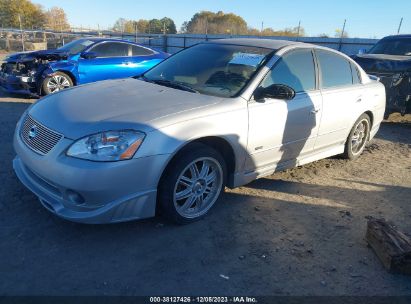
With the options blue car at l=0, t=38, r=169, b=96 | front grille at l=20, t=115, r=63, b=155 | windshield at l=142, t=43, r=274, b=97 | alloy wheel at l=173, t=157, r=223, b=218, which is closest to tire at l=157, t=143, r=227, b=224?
alloy wheel at l=173, t=157, r=223, b=218

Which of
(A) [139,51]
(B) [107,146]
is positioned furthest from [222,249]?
(A) [139,51]

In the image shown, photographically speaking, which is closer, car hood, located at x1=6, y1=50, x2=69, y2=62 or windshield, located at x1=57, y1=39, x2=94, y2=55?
car hood, located at x1=6, y1=50, x2=69, y2=62


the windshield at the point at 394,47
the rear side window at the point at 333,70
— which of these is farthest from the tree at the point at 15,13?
the rear side window at the point at 333,70

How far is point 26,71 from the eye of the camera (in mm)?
9148

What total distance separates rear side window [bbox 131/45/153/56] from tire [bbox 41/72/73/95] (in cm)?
181

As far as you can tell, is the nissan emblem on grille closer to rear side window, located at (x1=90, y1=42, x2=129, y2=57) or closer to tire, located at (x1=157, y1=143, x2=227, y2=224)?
tire, located at (x1=157, y1=143, x2=227, y2=224)

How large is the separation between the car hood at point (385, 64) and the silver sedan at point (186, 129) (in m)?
3.39

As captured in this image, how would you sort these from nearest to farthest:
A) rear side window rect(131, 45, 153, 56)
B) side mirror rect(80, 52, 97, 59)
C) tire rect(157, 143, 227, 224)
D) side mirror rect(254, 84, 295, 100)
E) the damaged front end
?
tire rect(157, 143, 227, 224) < side mirror rect(254, 84, 295, 100) < the damaged front end < side mirror rect(80, 52, 97, 59) < rear side window rect(131, 45, 153, 56)

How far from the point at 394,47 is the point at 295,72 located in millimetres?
6571

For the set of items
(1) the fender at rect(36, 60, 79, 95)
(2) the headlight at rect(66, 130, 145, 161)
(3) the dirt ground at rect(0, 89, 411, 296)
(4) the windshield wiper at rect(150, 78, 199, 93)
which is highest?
(4) the windshield wiper at rect(150, 78, 199, 93)

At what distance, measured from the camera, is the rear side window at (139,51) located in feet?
32.5

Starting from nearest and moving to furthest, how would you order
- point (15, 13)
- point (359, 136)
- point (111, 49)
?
point (359, 136) < point (111, 49) < point (15, 13)

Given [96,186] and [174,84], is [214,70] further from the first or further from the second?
[96,186]

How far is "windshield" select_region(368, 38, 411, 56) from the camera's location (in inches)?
370
